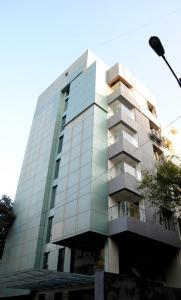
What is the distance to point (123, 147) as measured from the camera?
69.6ft

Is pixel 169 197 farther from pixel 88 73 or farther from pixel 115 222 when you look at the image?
pixel 88 73

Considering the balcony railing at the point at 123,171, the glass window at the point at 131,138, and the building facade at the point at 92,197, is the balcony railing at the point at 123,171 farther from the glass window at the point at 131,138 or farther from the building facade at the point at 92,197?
the glass window at the point at 131,138

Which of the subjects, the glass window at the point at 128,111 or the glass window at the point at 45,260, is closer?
the glass window at the point at 45,260

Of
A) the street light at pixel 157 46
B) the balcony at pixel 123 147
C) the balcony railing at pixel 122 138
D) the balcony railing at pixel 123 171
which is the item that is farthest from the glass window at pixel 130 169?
the street light at pixel 157 46

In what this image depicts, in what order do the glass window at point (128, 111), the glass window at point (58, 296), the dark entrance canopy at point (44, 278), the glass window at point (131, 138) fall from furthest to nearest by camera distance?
the glass window at point (128, 111)
the glass window at point (131, 138)
the glass window at point (58, 296)
the dark entrance canopy at point (44, 278)

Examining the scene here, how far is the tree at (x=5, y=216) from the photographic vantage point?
25758 mm

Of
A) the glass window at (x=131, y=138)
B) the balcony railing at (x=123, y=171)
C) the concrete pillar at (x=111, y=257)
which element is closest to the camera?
the concrete pillar at (x=111, y=257)

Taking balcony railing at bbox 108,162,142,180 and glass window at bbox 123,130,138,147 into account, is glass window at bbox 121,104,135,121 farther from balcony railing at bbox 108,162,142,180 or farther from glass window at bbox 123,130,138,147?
balcony railing at bbox 108,162,142,180

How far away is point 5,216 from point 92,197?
12.0 m

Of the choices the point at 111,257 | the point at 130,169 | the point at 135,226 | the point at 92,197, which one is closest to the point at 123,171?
the point at 130,169

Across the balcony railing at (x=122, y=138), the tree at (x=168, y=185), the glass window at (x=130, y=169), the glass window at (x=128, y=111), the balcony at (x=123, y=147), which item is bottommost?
the tree at (x=168, y=185)

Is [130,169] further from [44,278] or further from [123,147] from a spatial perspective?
[44,278]

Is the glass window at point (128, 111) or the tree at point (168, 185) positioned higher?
the glass window at point (128, 111)

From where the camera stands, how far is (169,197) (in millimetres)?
15867
